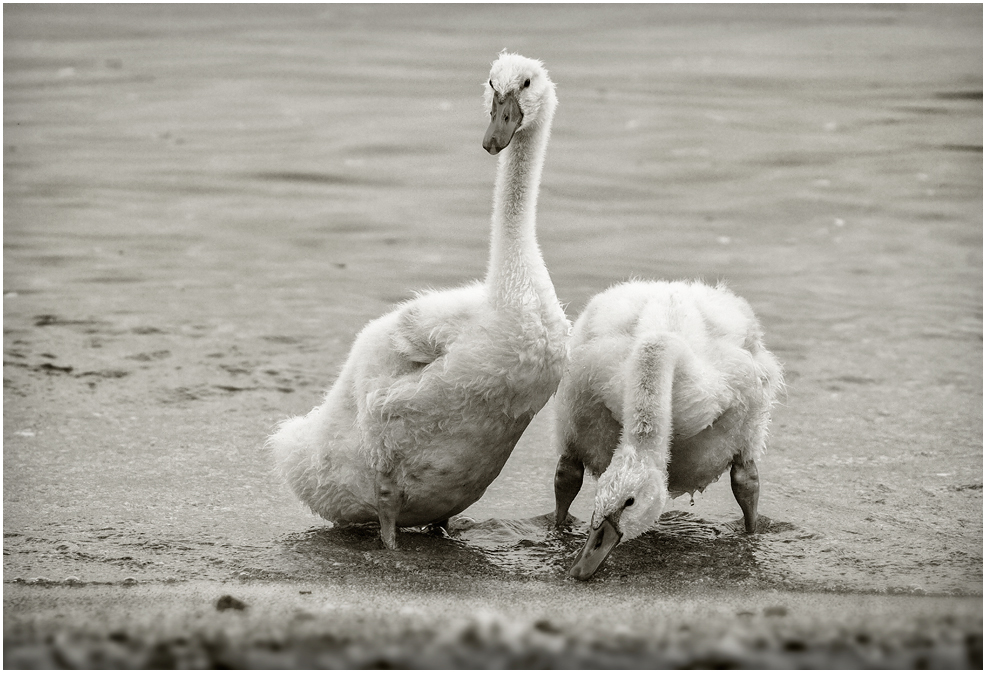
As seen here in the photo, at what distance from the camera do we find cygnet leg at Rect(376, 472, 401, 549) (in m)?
Result: 6.74

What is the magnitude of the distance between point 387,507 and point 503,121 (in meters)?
1.99

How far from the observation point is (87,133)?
623 inches

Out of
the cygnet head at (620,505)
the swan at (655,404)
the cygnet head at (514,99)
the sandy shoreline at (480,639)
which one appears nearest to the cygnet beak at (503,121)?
the cygnet head at (514,99)

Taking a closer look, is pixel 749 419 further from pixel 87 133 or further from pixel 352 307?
pixel 87 133

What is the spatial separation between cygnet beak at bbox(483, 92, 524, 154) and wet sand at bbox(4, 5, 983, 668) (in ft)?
6.79

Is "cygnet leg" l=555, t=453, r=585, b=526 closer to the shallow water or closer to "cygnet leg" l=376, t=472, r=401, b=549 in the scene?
the shallow water

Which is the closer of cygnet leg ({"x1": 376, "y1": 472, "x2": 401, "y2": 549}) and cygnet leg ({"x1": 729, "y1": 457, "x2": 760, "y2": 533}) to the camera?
cygnet leg ({"x1": 376, "y1": 472, "x2": 401, "y2": 549})

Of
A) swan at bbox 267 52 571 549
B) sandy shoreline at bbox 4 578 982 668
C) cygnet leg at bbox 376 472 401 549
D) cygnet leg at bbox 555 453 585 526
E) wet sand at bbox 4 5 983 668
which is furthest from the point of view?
cygnet leg at bbox 555 453 585 526

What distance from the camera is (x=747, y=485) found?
711cm

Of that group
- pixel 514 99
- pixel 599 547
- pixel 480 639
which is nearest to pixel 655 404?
Result: pixel 599 547

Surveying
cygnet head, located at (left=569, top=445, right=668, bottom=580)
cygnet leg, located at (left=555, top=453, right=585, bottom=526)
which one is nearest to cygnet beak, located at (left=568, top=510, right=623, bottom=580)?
cygnet head, located at (left=569, top=445, right=668, bottom=580)

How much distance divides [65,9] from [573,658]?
1977cm

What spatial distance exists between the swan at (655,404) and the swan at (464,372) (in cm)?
42

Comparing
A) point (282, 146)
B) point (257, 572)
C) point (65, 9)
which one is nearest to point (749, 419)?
point (257, 572)
